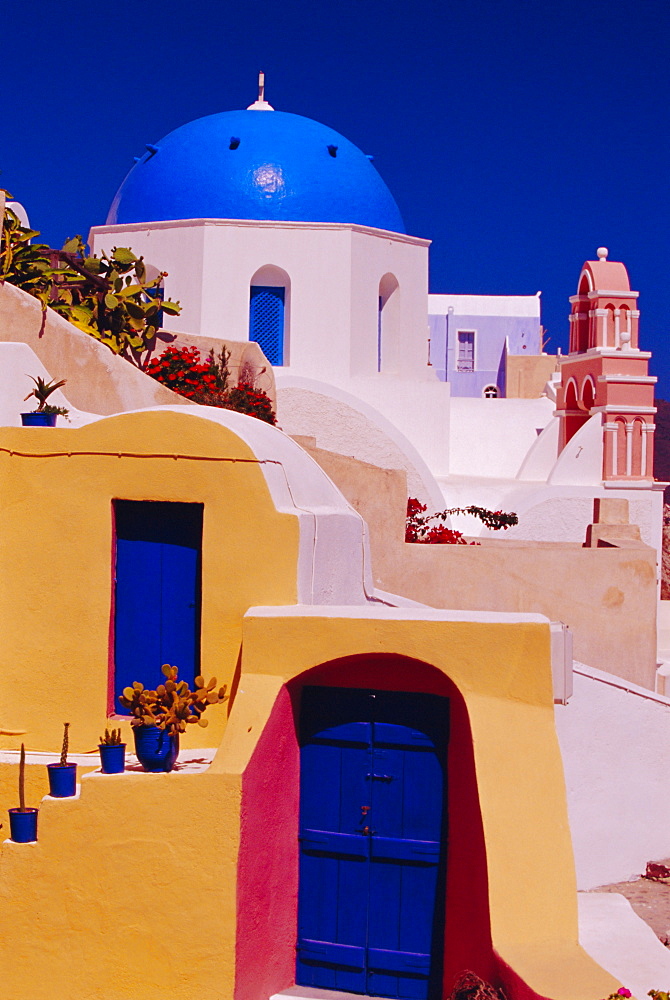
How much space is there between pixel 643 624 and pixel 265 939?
22.1 ft

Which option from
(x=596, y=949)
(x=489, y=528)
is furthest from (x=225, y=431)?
(x=489, y=528)

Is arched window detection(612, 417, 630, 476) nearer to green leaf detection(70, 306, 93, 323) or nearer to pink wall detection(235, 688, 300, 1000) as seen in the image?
green leaf detection(70, 306, 93, 323)

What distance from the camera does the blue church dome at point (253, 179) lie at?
63.5 ft

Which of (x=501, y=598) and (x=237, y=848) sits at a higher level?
(x=501, y=598)

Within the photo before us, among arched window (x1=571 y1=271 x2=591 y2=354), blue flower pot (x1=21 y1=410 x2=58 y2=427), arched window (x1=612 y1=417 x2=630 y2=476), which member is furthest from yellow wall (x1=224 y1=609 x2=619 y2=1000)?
arched window (x1=571 y1=271 x2=591 y2=354)

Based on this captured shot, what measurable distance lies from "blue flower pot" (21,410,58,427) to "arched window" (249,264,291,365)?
11775 mm

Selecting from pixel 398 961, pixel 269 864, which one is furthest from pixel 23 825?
pixel 398 961

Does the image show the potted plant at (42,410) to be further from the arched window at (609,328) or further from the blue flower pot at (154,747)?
the arched window at (609,328)

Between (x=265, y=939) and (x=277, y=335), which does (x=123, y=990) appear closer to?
(x=265, y=939)

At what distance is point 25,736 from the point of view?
7672 millimetres

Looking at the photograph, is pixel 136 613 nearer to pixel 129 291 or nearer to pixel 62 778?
pixel 62 778

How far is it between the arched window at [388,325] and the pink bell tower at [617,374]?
9.91 ft

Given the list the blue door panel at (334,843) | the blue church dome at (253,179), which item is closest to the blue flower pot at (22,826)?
the blue door panel at (334,843)

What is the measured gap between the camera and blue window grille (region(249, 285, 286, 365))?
778 inches
